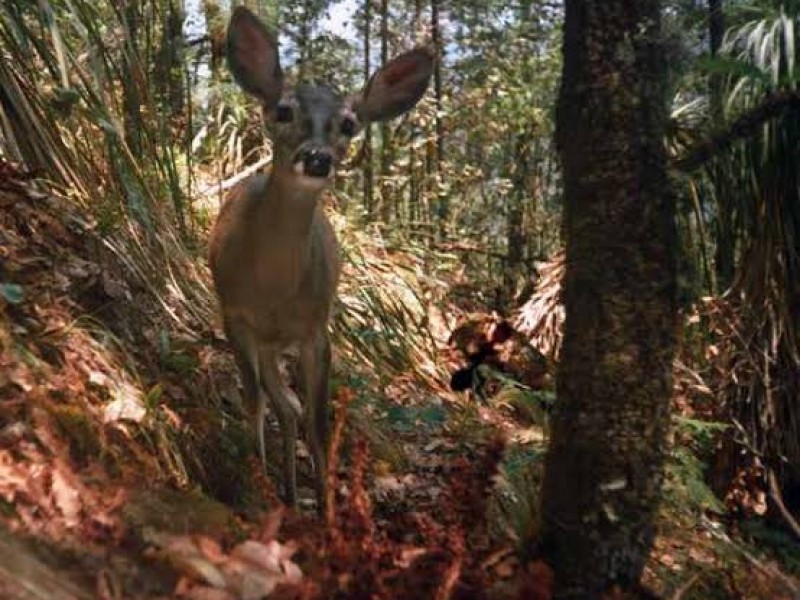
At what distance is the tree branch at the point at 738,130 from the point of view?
347cm

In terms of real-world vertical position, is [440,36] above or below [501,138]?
above

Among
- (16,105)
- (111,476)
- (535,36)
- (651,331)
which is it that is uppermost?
→ (535,36)

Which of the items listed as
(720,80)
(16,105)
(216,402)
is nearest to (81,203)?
(16,105)

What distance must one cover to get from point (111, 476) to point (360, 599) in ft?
3.64

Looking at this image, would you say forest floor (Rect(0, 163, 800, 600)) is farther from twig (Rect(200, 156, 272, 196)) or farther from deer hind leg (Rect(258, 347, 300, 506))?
twig (Rect(200, 156, 272, 196))

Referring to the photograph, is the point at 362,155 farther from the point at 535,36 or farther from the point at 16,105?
the point at 16,105

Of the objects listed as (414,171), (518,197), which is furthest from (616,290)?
(518,197)

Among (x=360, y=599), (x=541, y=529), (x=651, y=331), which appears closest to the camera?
(x=360, y=599)

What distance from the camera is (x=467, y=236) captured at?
42.4ft

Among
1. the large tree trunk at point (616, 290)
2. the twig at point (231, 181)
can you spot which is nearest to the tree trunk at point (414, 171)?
the twig at point (231, 181)

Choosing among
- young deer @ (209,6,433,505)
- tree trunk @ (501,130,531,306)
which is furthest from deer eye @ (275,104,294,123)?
tree trunk @ (501,130,531,306)

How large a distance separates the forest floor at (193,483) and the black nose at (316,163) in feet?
3.03

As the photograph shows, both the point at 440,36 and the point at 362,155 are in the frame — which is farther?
the point at 440,36

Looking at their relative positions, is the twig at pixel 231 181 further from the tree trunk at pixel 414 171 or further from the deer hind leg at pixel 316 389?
the deer hind leg at pixel 316 389
